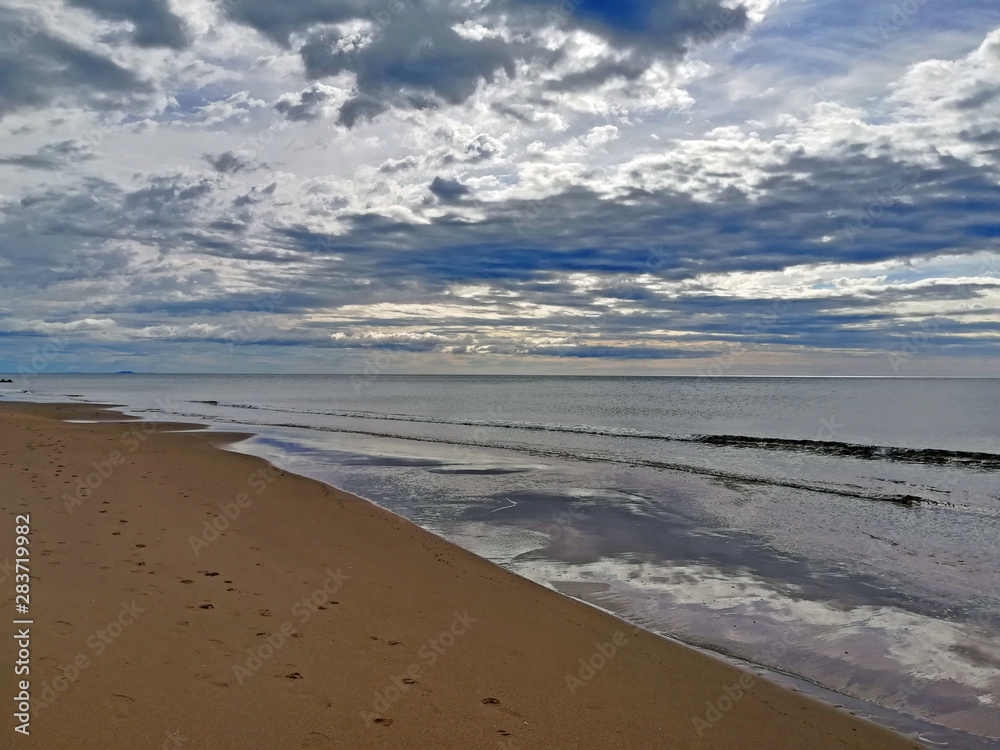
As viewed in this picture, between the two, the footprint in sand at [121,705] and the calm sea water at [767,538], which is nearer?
the footprint in sand at [121,705]

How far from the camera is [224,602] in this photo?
718 cm

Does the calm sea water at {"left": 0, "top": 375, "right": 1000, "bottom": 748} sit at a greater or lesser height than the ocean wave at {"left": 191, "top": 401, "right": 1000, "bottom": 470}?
greater

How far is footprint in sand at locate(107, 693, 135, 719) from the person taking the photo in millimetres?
4535

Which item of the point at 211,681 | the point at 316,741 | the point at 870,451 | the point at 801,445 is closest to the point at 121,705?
the point at 211,681

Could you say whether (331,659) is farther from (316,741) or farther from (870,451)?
(870,451)

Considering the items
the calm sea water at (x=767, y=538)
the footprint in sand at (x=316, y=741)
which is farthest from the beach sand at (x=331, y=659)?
the calm sea water at (x=767, y=538)

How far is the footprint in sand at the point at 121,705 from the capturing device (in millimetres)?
4535

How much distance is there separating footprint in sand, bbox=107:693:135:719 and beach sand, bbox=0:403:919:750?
0.5 inches

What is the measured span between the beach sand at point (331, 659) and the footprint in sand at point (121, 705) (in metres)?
0.01

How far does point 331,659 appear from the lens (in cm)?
596

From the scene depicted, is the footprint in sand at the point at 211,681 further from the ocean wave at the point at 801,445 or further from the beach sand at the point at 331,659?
the ocean wave at the point at 801,445

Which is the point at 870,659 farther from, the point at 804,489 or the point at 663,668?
the point at 804,489

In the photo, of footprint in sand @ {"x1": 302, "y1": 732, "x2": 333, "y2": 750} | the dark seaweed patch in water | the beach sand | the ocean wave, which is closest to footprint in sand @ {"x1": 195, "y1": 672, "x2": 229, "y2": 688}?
the beach sand

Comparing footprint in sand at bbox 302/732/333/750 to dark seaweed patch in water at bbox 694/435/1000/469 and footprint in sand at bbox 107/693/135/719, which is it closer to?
footprint in sand at bbox 107/693/135/719
